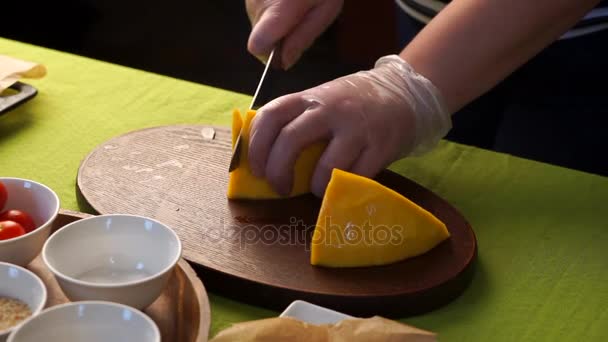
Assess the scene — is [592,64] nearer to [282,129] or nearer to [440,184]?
[440,184]

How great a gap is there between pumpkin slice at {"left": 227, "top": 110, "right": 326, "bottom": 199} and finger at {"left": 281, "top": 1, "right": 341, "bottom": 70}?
301 millimetres

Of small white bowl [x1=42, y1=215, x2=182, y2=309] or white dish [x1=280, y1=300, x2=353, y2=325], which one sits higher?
small white bowl [x1=42, y1=215, x2=182, y2=309]

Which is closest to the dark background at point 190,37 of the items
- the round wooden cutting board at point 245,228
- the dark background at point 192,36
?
the dark background at point 192,36

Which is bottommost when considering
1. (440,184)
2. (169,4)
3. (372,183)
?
(169,4)

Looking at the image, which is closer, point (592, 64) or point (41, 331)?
point (41, 331)

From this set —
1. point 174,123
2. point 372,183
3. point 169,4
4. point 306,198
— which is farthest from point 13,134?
point 169,4

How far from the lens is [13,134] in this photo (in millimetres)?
1324

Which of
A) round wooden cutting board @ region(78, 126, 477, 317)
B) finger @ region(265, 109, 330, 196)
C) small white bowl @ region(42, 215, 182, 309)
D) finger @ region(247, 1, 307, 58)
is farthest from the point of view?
finger @ region(247, 1, 307, 58)

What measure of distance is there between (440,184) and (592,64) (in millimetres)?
381

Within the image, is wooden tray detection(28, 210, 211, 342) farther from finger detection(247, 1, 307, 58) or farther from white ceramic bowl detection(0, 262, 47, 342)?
finger detection(247, 1, 307, 58)

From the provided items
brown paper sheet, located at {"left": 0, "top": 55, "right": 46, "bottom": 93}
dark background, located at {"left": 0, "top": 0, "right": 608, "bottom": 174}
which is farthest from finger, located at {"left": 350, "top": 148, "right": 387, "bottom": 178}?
dark background, located at {"left": 0, "top": 0, "right": 608, "bottom": 174}

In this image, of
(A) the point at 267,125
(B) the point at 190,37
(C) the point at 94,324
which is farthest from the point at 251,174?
(B) the point at 190,37

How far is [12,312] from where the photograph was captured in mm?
792

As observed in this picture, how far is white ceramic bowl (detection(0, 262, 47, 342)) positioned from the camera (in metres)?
0.80
